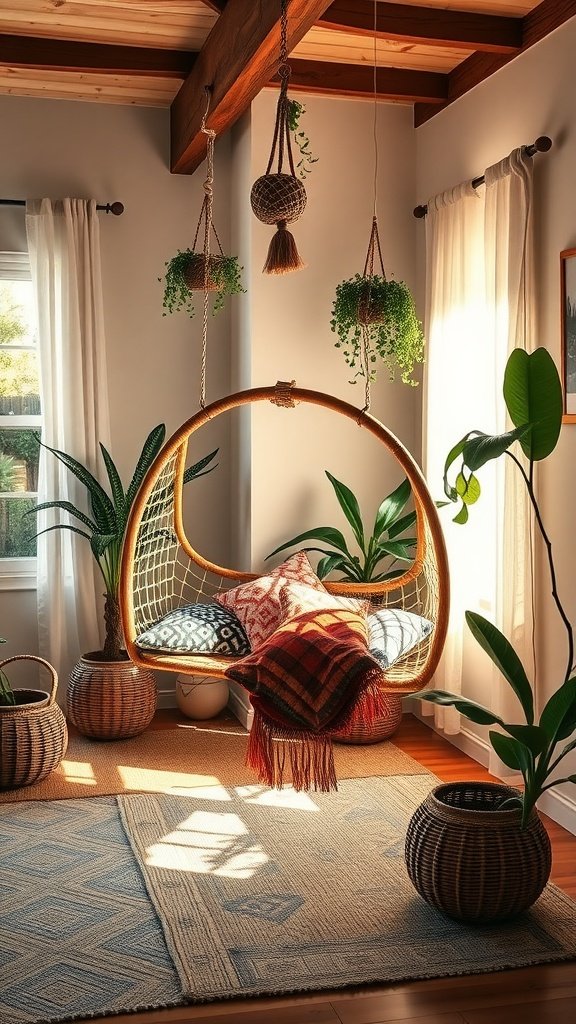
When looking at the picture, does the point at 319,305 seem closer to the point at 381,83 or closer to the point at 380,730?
the point at 381,83

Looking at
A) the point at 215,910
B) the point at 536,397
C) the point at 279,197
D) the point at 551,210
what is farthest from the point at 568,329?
the point at 215,910

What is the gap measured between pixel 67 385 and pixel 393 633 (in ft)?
7.07

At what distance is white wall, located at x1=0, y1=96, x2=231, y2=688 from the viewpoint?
185 inches

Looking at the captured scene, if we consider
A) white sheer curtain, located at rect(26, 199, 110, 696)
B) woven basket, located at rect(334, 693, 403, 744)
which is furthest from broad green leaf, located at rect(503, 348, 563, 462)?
white sheer curtain, located at rect(26, 199, 110, 696)

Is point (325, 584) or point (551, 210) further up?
point (551, 210)

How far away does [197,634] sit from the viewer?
3.29 meters

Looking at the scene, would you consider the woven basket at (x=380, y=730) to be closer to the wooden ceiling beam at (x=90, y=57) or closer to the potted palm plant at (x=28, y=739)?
the potted palm plant at (x=28, y=739)

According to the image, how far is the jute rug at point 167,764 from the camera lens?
3.85m

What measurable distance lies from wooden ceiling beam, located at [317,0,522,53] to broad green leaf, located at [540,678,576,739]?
238 cm

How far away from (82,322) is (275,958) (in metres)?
3.01

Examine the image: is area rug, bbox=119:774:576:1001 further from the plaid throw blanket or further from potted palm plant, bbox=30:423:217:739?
potted palm plant, bbox=30:423:217:739

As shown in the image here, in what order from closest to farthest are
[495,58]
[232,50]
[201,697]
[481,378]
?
[232,50] < [495,58] < [481,378] < [201,697]

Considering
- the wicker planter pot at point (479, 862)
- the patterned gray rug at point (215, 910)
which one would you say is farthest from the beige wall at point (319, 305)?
the wicker planter pot at point (479, 862)

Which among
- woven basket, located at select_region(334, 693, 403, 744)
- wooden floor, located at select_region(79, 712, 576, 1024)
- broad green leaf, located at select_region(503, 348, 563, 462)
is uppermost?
broad green leaf, located at select_region(503, 348, 563, 462)
